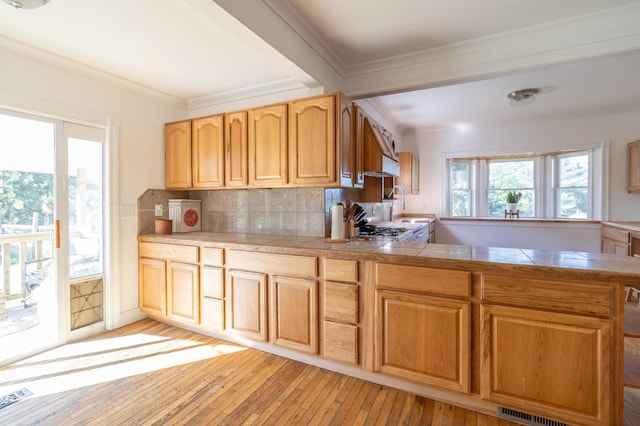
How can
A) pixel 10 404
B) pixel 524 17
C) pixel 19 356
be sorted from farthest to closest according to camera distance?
pixel 19 356 → pixel 524 17 → pixel 10 404

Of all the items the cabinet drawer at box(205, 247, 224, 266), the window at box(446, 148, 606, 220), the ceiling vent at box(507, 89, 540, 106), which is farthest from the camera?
the window at box(446, 148, 606, 220)

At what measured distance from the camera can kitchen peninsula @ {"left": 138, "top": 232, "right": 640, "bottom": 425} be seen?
58.4 inches

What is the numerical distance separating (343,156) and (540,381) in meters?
1.90

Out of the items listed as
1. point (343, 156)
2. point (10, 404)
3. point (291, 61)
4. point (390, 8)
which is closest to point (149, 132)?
point (291, 61)

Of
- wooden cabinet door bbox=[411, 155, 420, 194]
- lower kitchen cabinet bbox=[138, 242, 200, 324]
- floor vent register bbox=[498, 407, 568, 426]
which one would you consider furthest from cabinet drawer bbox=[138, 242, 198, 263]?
wooden cabinet door bbox=[411, 155, 420, 194]

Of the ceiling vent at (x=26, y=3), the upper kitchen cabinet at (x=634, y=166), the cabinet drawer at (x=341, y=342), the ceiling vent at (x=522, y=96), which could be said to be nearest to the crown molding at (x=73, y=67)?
the ceiling vent at (x=26, y=3)

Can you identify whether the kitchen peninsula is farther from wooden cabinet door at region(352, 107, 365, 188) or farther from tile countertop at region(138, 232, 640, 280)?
wooden cabinet door at region(352, 107, 365, 188)

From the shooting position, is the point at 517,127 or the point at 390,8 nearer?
the point at 390,8

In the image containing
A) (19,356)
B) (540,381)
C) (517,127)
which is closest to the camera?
(540,381)

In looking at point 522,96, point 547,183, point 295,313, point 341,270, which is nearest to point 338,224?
point 341,270

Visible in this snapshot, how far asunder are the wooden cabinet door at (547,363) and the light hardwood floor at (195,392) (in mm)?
271

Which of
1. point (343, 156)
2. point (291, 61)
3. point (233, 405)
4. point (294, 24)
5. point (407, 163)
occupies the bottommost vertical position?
point (233, 405)

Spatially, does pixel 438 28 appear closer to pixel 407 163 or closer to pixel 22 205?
pixel 407 163

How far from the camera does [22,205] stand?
2383 millimetres
